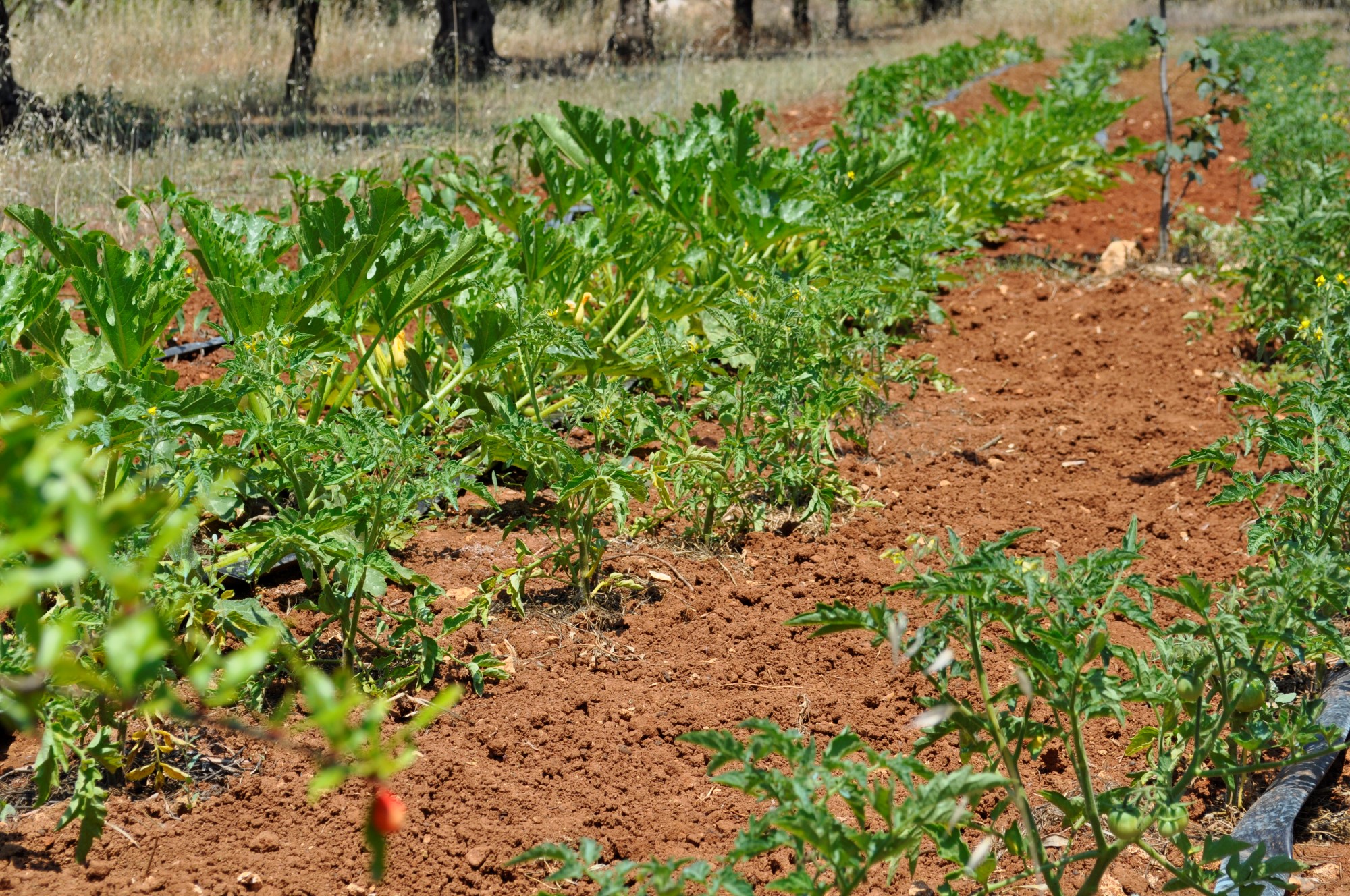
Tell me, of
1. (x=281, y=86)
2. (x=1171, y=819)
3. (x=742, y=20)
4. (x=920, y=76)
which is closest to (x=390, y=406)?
(x=1171, y=819)

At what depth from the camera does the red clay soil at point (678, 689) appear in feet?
6.53

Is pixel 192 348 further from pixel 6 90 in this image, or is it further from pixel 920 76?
pixel 920 76

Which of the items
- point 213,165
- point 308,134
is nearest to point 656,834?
point 213,165

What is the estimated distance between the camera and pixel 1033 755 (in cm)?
191

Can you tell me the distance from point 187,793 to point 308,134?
626 cm

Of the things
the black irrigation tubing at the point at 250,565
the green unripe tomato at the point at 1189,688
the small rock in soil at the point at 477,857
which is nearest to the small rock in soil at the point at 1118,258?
the black irrigation tubing at the point at 250,565

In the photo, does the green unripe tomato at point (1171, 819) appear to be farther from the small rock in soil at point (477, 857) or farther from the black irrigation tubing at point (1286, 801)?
the small rock in soil at point (477, 857)

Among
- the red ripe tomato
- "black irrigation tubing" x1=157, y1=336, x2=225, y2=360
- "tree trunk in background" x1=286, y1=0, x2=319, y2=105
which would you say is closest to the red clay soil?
the red ripe tomato

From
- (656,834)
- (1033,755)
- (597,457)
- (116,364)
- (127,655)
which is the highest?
(127,655)

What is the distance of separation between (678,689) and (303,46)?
9.69 meters

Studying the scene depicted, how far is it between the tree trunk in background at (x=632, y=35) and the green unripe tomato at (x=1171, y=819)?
15744 mm

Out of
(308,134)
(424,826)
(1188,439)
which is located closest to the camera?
(424,826)

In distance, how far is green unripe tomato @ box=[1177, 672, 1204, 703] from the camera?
1870 millimetres

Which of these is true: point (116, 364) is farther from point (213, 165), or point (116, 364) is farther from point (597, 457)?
point (213, 165)
